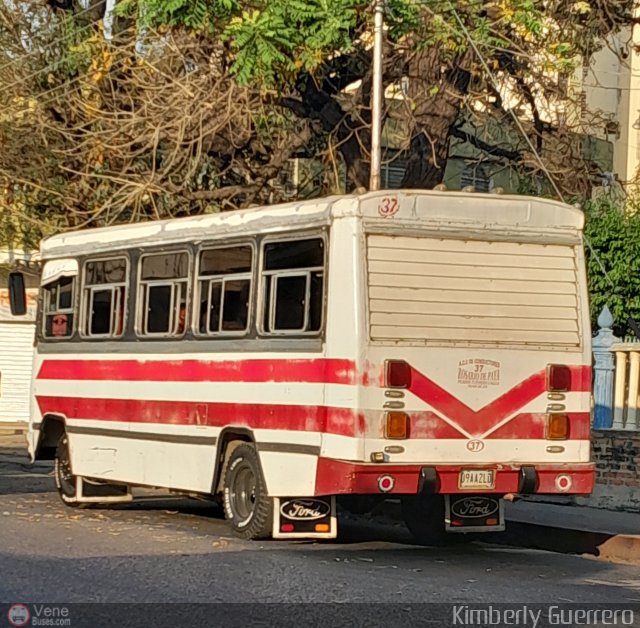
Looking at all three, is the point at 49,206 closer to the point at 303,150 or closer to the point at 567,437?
the point at 303,150

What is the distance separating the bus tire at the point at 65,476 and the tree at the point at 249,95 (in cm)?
486

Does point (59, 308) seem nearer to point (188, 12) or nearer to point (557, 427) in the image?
point (188, 12)

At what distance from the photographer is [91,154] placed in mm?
22297

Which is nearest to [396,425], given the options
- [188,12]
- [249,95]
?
[188,12]

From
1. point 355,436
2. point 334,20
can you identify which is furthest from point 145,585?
point 334,20

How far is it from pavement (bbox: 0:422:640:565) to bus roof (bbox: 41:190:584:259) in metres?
2.93

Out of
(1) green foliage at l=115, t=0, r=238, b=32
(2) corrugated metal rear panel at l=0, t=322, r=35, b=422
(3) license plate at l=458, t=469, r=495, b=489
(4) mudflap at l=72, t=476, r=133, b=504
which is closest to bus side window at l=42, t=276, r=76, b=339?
→ (4) mudflap at l=72, t=476, r=133, b=504

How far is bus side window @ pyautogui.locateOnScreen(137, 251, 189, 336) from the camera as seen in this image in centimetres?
1488

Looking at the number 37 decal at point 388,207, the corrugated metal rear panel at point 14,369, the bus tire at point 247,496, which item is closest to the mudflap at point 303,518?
the bus tire at point 247,496

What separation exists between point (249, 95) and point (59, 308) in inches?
196

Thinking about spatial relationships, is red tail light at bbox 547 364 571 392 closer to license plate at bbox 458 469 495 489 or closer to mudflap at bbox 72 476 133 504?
license plate at bbox 458 469 495 489

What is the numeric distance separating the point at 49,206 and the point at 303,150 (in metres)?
4.36

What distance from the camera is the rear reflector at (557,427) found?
13211 mm

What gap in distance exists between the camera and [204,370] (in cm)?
1445
